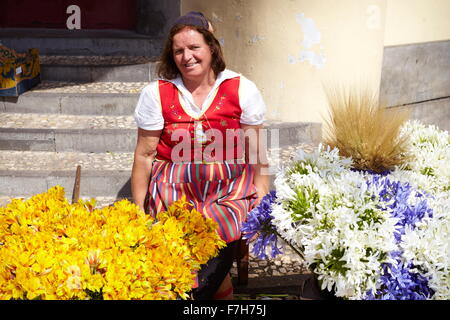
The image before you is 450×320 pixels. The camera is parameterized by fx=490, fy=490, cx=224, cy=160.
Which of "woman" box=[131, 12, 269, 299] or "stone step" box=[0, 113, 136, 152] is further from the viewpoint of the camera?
"stone step" box=[0, 113, 136, 152]

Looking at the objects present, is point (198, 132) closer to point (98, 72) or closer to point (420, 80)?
point (420, 80)

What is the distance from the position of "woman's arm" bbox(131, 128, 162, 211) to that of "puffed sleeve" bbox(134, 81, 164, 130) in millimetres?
48

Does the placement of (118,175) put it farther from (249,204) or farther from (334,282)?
(334,282)

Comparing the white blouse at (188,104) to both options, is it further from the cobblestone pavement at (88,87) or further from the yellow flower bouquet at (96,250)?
the cobblestone pavement at (88,87)

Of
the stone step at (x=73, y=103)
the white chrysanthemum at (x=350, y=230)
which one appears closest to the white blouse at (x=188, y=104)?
the white chrysanthemum at (x=350, y=230)

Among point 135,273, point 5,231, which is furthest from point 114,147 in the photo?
point 135,273

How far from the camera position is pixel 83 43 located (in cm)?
729

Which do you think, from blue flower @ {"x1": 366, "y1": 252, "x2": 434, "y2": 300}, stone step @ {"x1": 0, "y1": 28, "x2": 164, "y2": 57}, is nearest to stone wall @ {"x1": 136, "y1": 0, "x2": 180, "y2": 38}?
stone step @ {"x1": 0, "y1": 28, "x2": 164, "y2": 57}

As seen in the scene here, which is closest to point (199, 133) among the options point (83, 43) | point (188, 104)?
point (188, 104)

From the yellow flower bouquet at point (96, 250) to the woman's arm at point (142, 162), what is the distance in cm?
70

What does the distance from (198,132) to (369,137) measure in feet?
2.76

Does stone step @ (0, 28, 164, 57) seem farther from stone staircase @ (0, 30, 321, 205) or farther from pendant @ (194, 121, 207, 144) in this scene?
pendant @ (194, 121, 207, 144)

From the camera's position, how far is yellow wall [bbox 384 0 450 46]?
4.49 m
